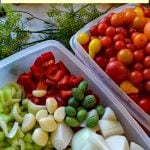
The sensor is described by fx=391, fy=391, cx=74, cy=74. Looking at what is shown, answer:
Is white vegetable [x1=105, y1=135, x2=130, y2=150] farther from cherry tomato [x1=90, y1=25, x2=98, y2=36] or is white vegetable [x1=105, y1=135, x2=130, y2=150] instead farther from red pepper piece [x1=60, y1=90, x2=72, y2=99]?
cherry tomato [x1=90, y1=25, x2=98, y2=36]

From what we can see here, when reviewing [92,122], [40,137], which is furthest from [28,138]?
[92,122]

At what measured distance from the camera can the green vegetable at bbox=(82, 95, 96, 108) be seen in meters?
0.78

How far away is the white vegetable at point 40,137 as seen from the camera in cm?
75

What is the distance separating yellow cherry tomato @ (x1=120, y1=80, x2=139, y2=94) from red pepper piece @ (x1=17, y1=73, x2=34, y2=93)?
0.20m

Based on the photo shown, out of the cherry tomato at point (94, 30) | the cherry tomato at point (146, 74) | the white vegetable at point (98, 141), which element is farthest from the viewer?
the cherry tomato at point (94, 30)

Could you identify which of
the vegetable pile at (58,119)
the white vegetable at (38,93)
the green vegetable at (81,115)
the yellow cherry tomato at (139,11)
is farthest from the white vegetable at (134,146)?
the yellow cherry tomato at (139,11)

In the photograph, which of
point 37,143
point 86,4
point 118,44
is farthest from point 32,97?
point 86,4

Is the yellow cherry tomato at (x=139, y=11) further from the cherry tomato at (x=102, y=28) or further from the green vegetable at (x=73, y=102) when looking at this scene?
the green vegetable at (x=73, y=102)

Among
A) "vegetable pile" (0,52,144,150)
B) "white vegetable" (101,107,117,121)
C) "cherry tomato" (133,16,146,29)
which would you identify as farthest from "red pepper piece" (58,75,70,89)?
"cherry tomato" (133,16,146,29)

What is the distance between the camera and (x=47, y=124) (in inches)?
30.0

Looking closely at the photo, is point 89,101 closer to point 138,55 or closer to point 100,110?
point 100,110

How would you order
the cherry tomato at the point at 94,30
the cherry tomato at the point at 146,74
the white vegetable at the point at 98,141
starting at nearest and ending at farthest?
the white vegetable at the point at 98,141 → the cherry tomato at the point at 146,74 → the cherry tomato at the point at 94,30

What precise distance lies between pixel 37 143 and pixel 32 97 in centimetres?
12

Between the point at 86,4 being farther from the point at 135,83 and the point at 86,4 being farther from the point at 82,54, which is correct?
the point at 135,83
